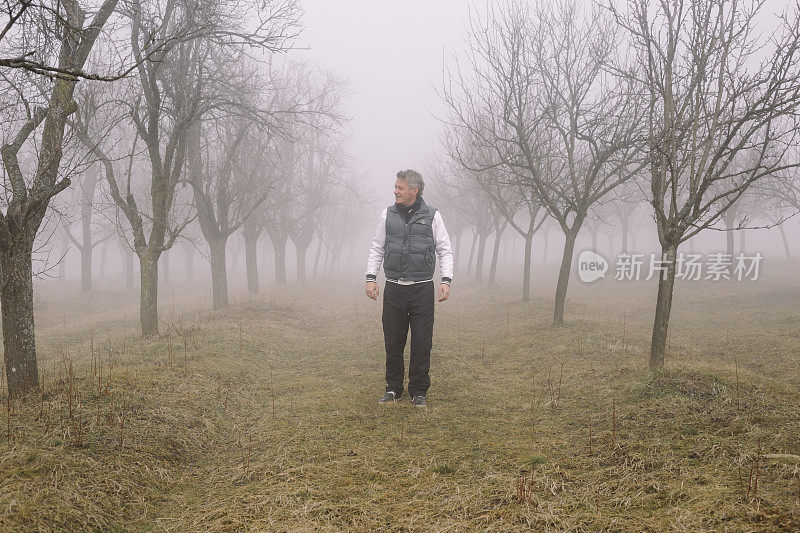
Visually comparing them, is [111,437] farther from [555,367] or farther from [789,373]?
[789,373]

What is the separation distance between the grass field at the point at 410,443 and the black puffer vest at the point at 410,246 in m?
1.48

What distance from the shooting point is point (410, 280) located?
4.73 metres

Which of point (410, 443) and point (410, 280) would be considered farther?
point (410, 280)

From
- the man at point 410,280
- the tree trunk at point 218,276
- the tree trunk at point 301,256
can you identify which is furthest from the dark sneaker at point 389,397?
the tree trunk at point 301,256

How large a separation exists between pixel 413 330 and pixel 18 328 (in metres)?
4.02

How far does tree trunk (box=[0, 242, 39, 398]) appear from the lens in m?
4.16

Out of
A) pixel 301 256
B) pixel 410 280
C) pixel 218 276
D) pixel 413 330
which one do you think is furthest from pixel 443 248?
pixel 301 256

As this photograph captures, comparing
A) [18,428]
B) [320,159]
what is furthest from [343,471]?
[320,159]

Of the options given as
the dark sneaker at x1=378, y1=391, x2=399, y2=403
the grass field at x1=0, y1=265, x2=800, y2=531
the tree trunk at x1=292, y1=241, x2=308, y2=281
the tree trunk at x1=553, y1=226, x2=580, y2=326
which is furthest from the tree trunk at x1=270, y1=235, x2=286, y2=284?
the dark sneaker at x1=378, y1=391, x2=399, y2=403

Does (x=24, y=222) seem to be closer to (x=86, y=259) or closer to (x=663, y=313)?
(x=663, y=313)

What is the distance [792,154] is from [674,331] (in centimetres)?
2106

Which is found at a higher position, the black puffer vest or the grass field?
the black puffer vest

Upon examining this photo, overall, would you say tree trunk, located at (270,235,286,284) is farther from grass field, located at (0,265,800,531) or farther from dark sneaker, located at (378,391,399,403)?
dark sneaker, located at (378,391,399,403)

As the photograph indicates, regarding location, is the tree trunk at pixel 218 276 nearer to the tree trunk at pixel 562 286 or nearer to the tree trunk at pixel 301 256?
the tree trunk at pixel 562 286
